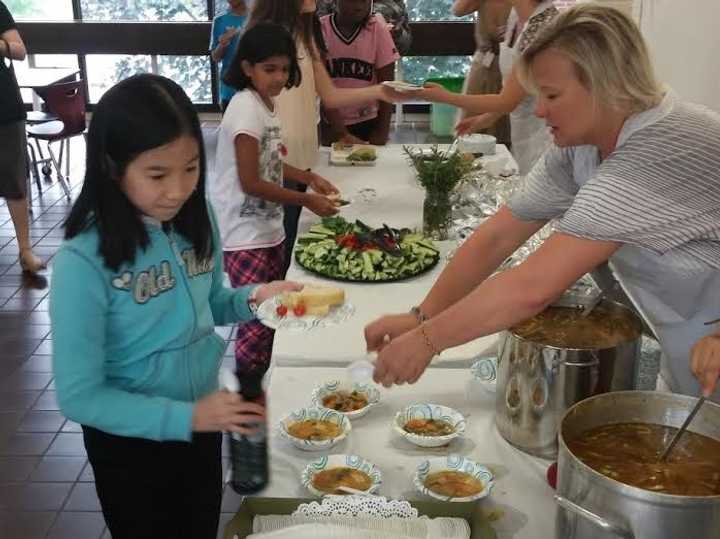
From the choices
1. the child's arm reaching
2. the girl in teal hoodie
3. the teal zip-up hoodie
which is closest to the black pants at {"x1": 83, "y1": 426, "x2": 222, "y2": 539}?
Answer: the girl in teal hoodie

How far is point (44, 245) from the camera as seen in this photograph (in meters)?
4.75

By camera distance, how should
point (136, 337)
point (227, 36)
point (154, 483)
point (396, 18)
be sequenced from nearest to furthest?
1. point (136, 337)
2. point (154, 483)
3. point (227, 36)
4. point (396, 18)

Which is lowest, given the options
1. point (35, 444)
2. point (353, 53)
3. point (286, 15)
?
point (35, 444)

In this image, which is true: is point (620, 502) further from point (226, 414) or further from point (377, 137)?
point (377, 137)

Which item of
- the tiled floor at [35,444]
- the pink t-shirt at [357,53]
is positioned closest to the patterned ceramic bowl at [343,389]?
the tiled floor at [35,444]

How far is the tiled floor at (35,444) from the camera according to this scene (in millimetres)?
2545

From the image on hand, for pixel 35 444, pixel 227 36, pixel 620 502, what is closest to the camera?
pixel 620 502

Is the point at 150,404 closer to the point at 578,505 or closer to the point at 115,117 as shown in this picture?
the point at 115,117

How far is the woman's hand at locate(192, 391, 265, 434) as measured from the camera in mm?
1283

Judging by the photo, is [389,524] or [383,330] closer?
[389,524]

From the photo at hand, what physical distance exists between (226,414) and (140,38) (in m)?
6.65

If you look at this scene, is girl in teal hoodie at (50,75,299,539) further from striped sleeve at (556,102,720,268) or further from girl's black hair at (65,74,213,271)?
striped sleeve at (556,102,720,268)

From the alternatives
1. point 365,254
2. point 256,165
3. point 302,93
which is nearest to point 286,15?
point 302,93

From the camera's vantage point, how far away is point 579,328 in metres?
1.55
